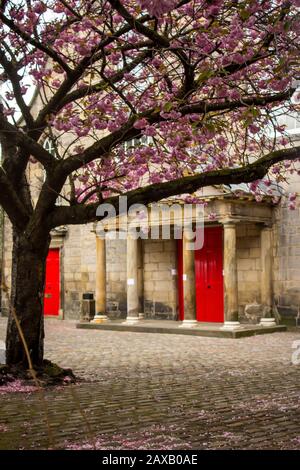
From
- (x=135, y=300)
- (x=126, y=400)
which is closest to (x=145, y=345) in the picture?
(x=135, y=300)

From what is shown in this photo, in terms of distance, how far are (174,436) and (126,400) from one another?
205 cm

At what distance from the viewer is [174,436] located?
594cm

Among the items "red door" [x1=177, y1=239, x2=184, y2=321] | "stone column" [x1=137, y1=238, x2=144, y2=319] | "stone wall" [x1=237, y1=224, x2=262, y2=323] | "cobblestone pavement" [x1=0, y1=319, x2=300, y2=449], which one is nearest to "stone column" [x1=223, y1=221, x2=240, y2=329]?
"stone wall" [x1=237, y1=224, x2=262, y2=323]

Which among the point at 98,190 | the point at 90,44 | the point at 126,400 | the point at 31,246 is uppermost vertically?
the point at 90,44

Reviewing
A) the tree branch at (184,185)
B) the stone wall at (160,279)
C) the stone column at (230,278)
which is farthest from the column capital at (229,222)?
the tree branch at (184,185)

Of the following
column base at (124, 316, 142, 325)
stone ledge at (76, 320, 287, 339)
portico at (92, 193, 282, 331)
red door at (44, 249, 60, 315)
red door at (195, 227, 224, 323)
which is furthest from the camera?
red door at (44, 249, 60, 315)

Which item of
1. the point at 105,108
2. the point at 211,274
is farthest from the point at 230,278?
the point at 105,108

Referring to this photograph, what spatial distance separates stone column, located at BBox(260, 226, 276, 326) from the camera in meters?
18.1

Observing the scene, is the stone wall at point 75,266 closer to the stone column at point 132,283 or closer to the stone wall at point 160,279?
the stone wall at point 160,279

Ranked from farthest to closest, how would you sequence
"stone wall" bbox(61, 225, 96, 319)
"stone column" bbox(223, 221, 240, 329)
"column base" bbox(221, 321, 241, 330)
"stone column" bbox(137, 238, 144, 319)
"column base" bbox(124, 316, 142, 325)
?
"stone wall" bbox(61, 225, 96, 319)
"stone column" bbox(137, 238, 144, 319)
"column base" bbox(124, 316, 142, 325)
"stone column" bbox(223, 221, 240, 329)
"column base" bbox(221, 321, 241, 330)

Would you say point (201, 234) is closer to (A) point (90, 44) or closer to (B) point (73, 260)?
(B) point (73, 260)

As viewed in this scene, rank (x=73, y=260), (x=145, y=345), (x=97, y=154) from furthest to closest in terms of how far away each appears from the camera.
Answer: (x=73, y=260) → (x=145, y=345) → (x=97, y=154)
